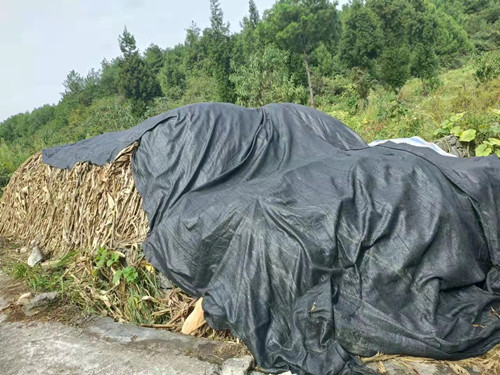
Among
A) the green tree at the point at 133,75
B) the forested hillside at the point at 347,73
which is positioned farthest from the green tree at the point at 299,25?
the green tree at the point at 133,75

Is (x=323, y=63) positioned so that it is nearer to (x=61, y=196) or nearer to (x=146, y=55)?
(x=61, y=196)

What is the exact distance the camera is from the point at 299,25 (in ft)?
73.9

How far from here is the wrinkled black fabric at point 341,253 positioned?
89.0 inches

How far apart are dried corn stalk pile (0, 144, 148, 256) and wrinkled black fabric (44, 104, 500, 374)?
48 centimetres

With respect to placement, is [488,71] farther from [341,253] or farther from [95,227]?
[95,227]

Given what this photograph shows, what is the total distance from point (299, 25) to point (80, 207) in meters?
21.1

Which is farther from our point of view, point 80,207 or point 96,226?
Answer: point 80,207

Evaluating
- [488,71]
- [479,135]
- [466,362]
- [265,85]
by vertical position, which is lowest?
[466,362]

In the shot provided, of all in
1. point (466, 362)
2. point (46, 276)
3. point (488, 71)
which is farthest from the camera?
point (488, 71)

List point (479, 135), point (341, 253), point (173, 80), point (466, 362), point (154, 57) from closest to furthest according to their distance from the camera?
point (466, 362), point (341, 253), point (479, 135), point (173, 80), point (154, 57)

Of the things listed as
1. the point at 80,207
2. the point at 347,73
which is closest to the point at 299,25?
the point at 347,73

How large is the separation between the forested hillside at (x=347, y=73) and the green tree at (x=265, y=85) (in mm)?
44

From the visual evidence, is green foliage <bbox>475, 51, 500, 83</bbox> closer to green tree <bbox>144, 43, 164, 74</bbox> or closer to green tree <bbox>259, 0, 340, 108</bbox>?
green tree <bbox>259, 0, 340, 108</bbox>

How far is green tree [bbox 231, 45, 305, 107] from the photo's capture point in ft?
51.3
